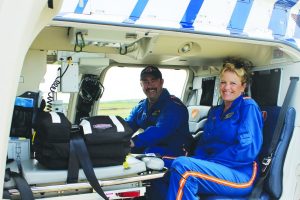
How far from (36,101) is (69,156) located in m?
0.62

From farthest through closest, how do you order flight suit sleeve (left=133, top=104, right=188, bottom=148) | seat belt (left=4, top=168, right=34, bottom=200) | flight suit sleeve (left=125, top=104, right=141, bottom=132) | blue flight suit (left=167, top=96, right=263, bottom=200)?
flight suit sleeve (left=125, top=104, right=141, bottom=132) → flight suit sleeve (left=133, top=104, right=188, bottom=148) → blue flight suit (left=167, top=96, right=263, bottom=200) → seat belt (left=4, top=168, right=34, bottom=200)

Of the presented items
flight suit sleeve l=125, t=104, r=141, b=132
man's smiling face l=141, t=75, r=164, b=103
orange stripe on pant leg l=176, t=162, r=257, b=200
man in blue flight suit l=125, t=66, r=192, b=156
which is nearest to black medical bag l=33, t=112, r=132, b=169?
orange stripe on pant leg l=176, t=162, r=257, b=200

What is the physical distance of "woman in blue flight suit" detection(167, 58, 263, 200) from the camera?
262cm

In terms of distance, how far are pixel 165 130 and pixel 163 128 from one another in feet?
0.09

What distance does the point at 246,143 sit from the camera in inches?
107

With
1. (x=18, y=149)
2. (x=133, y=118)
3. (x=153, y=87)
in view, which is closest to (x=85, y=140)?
(x=18, y=149)

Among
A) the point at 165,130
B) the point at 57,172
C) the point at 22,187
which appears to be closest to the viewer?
the point at 22,187

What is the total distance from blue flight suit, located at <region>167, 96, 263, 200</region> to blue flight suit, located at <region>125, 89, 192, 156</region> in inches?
22.6

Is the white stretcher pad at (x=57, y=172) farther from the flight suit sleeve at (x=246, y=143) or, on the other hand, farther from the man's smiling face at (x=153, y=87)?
the man's smiling face at (x=153, y=87)

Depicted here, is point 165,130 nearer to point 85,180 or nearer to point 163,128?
point 163,128

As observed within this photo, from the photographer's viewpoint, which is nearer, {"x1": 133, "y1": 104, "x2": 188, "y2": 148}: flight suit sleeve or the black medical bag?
the black medical bag

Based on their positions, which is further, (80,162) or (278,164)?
(278,164)

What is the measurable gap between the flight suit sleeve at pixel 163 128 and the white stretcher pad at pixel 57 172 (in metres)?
0.97

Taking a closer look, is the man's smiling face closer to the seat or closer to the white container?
the seat
